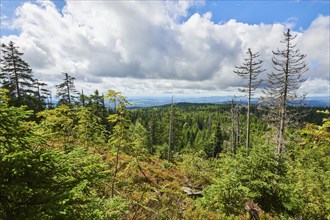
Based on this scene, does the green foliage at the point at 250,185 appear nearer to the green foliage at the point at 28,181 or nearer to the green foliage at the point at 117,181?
the green foliage at the point at 117,181

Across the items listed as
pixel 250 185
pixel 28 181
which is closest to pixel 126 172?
pixel 250 185

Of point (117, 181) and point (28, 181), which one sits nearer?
point (28, 181)

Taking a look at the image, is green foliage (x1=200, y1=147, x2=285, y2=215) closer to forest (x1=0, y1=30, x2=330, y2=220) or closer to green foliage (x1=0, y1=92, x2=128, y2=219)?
forest (x1=0, y1=30, x2=330, y2=220)

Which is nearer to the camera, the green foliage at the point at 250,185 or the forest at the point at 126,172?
the forest at the point at 126,172

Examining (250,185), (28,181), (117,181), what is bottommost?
(250,185)

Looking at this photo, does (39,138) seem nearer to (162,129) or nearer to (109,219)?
(109,219)

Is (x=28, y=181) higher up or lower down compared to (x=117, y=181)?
higher up

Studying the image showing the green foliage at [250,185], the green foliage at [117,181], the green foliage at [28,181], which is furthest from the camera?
the green foliage at [250,185]

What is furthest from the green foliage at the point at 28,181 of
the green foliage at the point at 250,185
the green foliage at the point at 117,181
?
the green foliage at the point at 250,185

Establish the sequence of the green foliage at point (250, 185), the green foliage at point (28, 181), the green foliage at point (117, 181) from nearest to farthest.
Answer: the green foliage at point (28, 181) < the green foliage at point (117, 181) < the green foliage at point (250, 185)

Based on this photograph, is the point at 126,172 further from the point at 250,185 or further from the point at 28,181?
the point at 28,181

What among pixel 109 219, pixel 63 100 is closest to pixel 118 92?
pixel 109 219

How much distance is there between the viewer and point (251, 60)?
17781 mm

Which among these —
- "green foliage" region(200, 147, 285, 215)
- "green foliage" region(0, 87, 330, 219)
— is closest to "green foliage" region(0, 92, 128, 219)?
"green foliage" region(0, 87, 330, 219)
